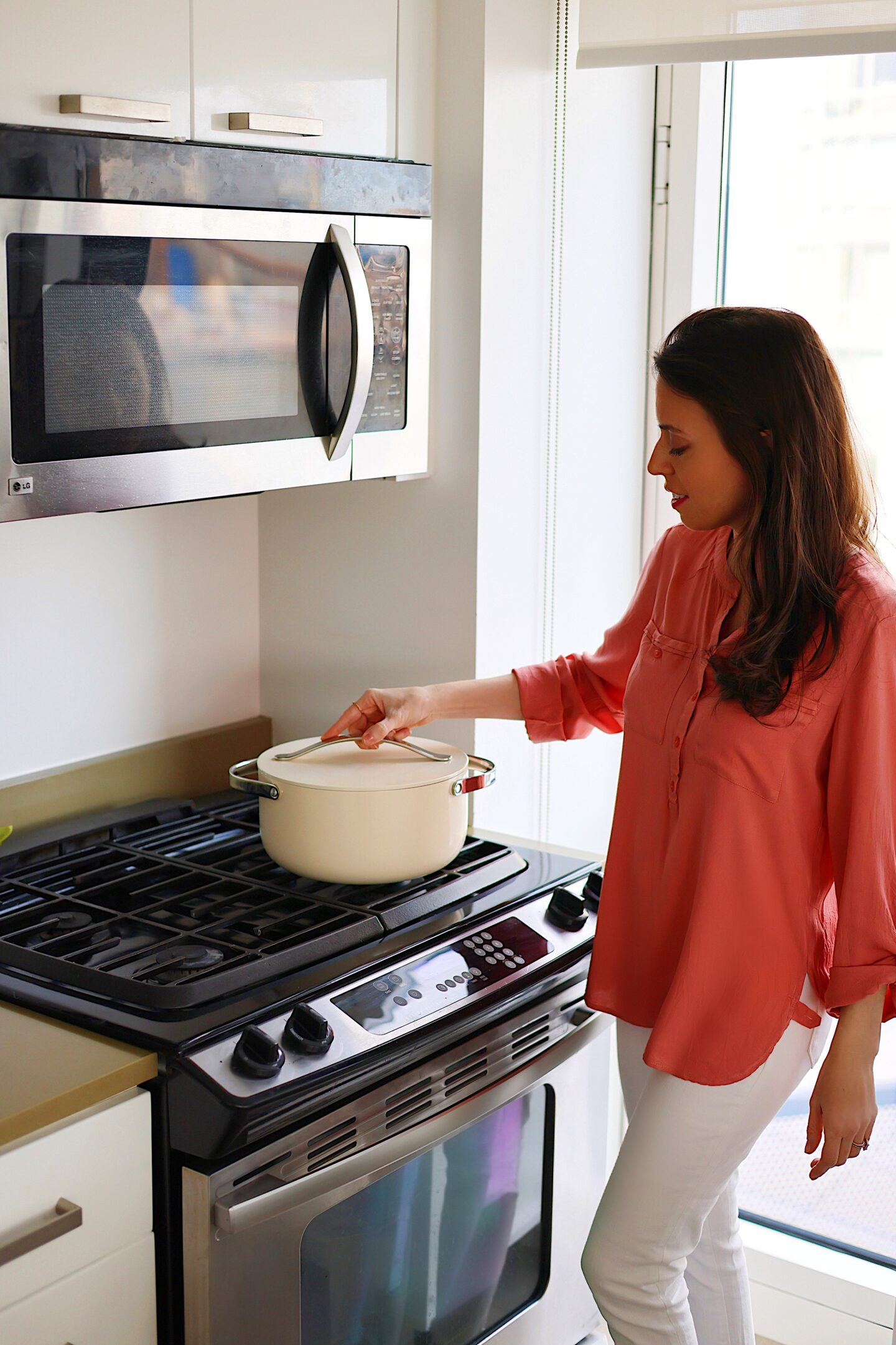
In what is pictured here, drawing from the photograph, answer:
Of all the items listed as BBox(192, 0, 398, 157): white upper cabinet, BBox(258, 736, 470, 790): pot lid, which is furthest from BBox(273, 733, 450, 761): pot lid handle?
BBox(192, 0, 398, 157): white upper cabinet

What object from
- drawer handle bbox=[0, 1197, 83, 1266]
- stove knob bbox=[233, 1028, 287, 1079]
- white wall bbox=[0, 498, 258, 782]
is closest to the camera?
drawer handle bbox=[0, 1197, 83, 1266]

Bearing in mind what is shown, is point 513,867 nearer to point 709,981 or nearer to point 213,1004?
point 709,981

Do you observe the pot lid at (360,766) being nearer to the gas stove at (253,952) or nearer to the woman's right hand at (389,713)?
the woman's right hand at (389,713)

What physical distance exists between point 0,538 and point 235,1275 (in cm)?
100

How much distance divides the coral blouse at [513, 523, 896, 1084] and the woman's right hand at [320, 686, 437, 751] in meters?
0.33

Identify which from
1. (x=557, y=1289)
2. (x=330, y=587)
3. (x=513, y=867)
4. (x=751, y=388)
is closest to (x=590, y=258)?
(x=330, y=587)

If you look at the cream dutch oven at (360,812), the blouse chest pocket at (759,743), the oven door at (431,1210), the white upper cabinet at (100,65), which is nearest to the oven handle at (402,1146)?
the oven door at (431,1210)

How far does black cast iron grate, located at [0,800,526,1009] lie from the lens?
5.04 feet

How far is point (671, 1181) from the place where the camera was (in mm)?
1532

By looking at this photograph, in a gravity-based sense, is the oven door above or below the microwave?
below

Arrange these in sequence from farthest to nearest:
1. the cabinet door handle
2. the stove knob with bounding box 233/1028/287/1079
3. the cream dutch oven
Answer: the cream dutch oven → the cabinet door handle → the stove knob with bounding box 233/1028/287/1079

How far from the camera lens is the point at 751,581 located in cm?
153

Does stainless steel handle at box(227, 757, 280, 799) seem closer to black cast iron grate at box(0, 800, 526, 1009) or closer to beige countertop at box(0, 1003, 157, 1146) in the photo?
black cast iron grate at box(0, 800, 526, 1009)

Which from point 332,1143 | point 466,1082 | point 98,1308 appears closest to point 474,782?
point 466,1082
